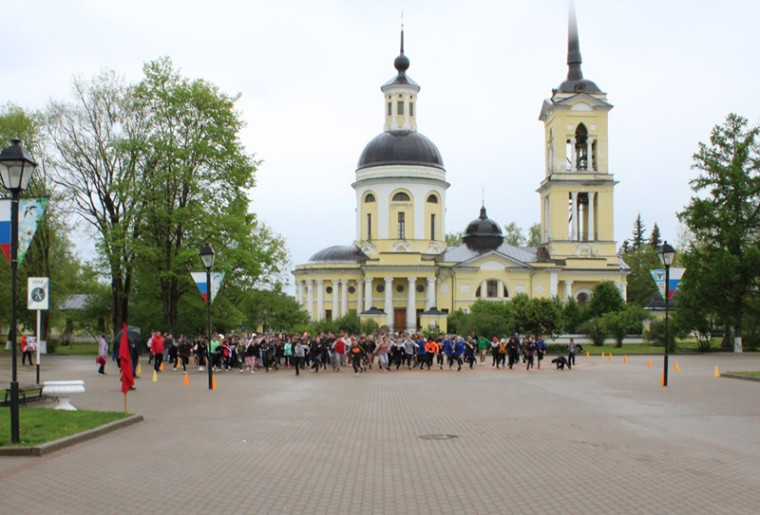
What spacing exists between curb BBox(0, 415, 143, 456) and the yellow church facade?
56.2 m

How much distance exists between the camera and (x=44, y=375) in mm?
29469

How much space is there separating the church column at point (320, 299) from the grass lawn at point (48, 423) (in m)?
62.0

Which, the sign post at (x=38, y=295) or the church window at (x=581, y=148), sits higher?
the church window at (x=581, y=148)

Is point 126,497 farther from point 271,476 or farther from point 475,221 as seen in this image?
point 475,221

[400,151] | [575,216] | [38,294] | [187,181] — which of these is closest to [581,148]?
[575,216]

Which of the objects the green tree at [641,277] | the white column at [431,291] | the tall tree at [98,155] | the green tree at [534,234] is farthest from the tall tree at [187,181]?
the green tree at [534,234]

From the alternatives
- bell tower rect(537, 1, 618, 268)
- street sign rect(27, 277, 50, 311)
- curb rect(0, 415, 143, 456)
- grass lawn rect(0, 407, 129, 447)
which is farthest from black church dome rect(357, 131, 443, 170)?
curb rect(0, 415, 143, 456)

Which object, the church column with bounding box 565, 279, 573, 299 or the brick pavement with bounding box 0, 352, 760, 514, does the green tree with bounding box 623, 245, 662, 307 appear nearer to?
the church column with bounding box 565, 279, 573, 299

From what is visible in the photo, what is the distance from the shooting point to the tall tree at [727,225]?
163 ft

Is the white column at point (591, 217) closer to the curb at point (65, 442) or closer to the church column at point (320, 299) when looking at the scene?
the church column at point (320, 299)

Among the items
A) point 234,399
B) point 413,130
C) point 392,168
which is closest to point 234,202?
point 234,399

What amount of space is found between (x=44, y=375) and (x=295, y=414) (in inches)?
616

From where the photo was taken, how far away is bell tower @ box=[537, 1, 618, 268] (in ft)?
246

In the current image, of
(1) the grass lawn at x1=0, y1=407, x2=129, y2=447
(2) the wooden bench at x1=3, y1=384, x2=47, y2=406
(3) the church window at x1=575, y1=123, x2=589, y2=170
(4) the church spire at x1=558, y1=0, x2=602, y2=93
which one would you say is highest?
(4) the church spire at x1=558, y1=0, x2=602, y2=93
